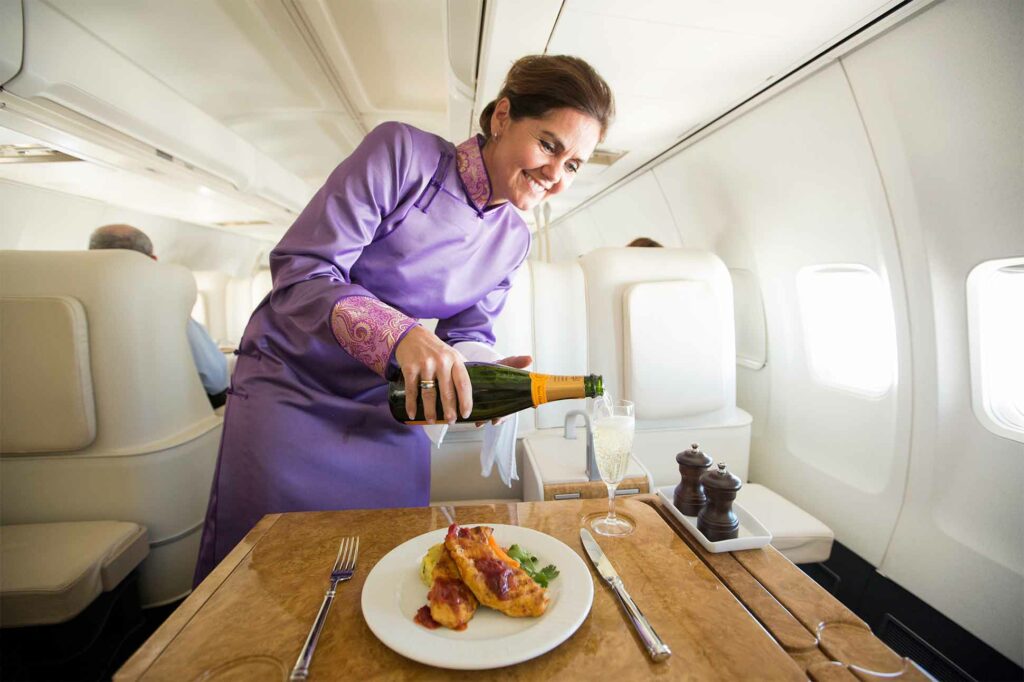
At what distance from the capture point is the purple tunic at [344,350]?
4.21ft

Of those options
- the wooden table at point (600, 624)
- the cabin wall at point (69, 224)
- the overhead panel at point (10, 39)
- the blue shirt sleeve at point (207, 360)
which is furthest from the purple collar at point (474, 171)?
the cabin wall at point (69, 224)

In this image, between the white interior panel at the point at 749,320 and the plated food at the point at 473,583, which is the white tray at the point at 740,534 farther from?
the white interior panel at the point at 749,320

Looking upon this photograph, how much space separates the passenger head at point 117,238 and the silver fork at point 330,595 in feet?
10.5

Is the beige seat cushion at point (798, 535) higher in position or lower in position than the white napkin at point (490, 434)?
lower

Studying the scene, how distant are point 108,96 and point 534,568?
132 inches

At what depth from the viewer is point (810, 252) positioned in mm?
2705

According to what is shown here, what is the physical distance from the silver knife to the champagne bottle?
31cm

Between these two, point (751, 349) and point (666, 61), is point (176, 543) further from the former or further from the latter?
point (751, 349)

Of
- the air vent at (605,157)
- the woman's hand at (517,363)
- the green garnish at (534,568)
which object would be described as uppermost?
the air vent at (605,157)

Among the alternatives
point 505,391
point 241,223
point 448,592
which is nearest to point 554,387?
point 505,391

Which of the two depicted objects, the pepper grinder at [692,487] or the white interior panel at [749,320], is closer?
the pepper grinder at [692,487]

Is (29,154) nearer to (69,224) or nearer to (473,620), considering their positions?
(69,224)

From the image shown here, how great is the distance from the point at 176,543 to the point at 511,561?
87.2 inches

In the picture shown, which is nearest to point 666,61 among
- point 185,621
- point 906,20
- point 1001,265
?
→ point 906,20
